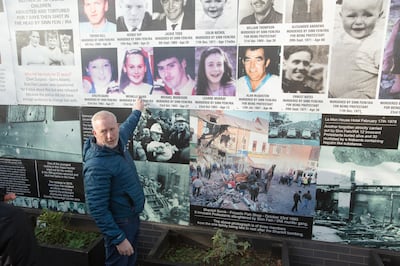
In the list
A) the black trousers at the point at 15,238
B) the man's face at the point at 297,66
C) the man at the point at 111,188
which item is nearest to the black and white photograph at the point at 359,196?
the man's face at the point at 297,66

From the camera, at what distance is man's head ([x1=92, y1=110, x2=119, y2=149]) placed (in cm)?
235

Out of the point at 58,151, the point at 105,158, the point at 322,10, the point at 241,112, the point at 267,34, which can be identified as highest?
the point at 322,10

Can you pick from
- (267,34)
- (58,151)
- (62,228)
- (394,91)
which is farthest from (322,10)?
(62,228)

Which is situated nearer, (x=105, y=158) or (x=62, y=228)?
(x=105, y=158)

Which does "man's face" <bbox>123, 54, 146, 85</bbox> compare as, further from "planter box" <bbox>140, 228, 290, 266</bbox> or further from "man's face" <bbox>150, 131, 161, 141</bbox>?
"planter box" <bbox>140, 228, 290, 266</bbox>

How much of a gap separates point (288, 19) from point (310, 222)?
6.54 ft

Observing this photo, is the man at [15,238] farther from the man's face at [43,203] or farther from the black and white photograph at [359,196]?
the black and white photograph at [359,196]

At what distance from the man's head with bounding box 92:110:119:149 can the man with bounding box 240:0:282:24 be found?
5.28ft

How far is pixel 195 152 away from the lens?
3221 mm

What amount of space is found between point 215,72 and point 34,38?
2.12 meters

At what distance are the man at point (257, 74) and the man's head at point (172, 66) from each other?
0.60 metres

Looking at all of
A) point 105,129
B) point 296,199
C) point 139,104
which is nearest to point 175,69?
point 139,104

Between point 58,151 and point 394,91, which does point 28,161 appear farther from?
point 394,91

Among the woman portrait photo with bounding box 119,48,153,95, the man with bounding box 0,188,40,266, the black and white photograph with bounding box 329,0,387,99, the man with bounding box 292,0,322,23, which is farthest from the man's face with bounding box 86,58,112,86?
the black and white photograph with bounding box 329,0,387,99
